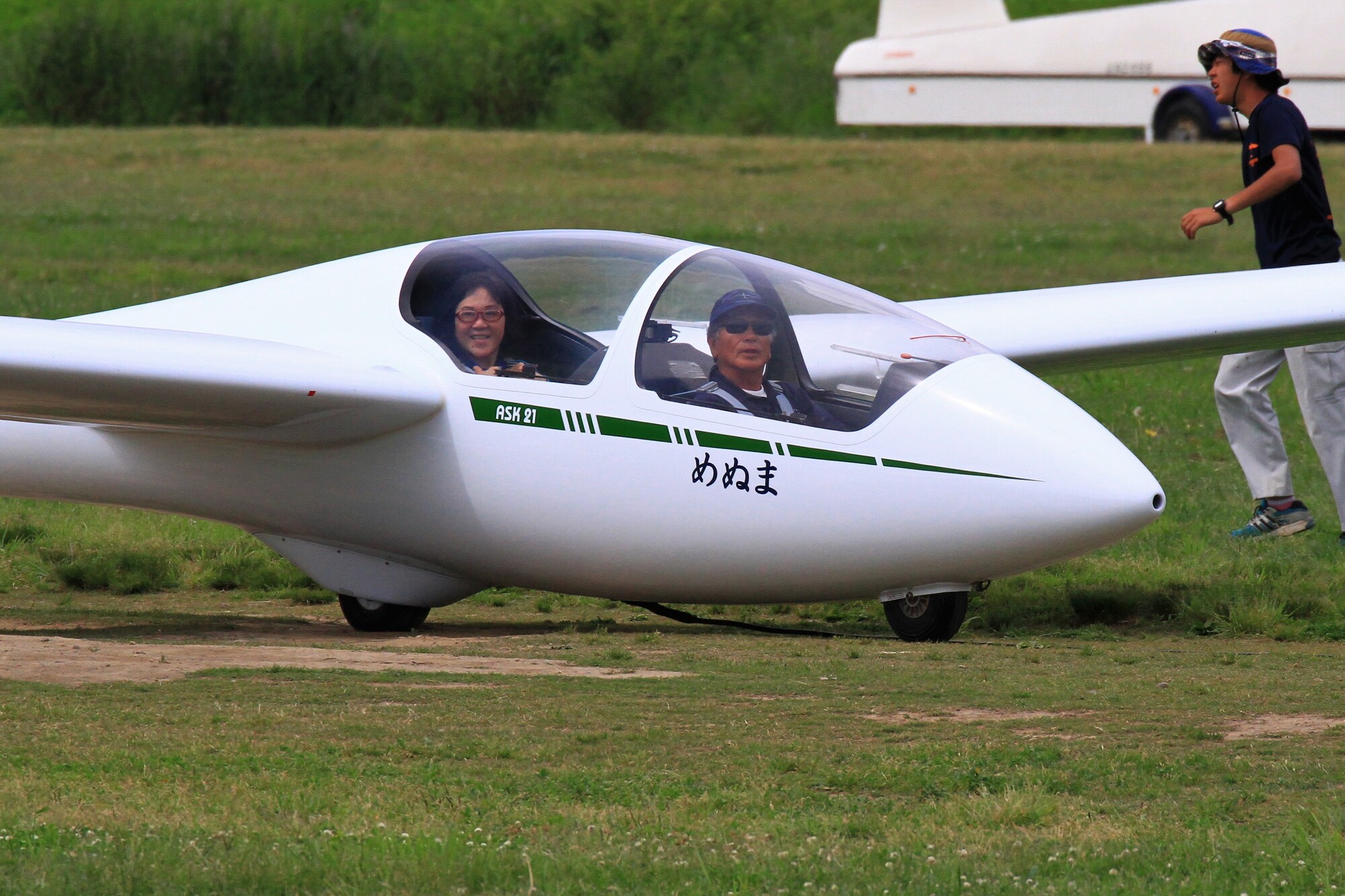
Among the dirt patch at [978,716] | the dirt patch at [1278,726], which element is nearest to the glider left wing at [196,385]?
the dirt patch at [978,716]

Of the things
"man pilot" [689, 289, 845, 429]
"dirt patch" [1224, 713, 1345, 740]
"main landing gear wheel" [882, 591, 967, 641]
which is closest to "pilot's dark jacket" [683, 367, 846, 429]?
"man pilot" [689, 289, 845, 429]

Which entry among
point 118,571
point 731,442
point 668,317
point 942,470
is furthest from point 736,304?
point 118,571

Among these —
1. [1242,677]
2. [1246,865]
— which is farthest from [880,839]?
[1242,677]

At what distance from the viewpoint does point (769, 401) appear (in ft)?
25.8

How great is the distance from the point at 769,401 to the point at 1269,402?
4.23 m

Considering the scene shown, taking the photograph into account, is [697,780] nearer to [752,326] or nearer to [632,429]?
[632,429]

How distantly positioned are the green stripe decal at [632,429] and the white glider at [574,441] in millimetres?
11

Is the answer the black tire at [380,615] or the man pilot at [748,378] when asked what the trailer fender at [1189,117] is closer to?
the black tire at [380,615]

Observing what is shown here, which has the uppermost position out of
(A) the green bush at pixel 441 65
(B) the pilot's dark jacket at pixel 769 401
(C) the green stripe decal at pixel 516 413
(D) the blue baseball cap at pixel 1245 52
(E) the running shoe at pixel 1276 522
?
(D) the blue baseball cap at pixel 1245 52

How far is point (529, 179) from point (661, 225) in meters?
7.34

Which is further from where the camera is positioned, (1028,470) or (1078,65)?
(1078,65)

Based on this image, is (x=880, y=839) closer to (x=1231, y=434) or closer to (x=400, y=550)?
(x=400, y=550)

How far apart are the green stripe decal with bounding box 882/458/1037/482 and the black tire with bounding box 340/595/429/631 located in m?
2.69

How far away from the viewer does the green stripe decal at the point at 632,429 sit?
8.01 metres
